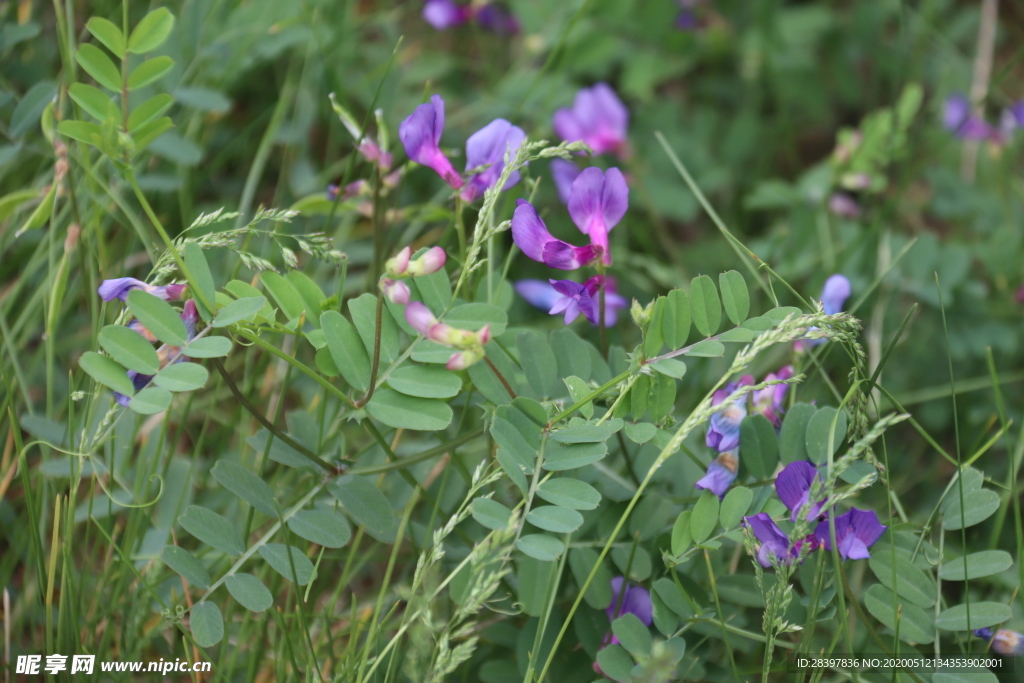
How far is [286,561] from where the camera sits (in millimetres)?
1013

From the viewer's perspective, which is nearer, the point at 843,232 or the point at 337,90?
the point at 337,90

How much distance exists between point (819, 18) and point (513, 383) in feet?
5.98

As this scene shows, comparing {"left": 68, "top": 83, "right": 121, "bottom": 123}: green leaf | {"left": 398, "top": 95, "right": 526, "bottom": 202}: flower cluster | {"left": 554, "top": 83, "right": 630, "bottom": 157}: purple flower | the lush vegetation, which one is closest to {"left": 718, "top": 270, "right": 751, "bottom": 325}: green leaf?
the lush vegetation

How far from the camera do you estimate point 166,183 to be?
1.56 metres

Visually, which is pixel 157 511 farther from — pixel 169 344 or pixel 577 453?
pixel 577 453

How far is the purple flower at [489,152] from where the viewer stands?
111 cm

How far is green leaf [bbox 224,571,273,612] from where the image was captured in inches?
38.5

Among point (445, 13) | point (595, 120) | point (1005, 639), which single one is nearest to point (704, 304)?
point (1005, 639)

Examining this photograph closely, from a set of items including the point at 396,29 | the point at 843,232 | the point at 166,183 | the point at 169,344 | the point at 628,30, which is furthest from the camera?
the point at 396,29

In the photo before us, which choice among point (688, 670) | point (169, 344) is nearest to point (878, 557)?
point (688, 670)

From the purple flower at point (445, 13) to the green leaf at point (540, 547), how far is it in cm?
167

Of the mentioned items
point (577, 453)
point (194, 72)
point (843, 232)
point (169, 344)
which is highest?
point (194, 72)

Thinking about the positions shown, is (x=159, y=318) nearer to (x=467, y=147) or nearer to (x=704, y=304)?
(x=467, y=147)

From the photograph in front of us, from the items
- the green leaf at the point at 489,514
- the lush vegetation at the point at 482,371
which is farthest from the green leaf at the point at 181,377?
the green leaf at the point at 489,514
